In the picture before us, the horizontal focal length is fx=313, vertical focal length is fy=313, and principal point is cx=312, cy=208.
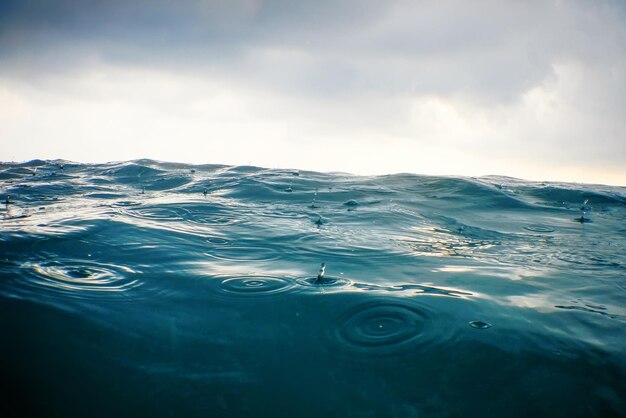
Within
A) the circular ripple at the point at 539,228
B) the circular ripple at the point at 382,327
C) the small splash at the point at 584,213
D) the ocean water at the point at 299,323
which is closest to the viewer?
the ocean water at the point at 299,323

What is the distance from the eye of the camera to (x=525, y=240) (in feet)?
21.0

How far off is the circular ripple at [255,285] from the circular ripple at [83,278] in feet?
3.46

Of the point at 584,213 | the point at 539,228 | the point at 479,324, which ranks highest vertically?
the point at 584,213

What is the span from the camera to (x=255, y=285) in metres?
3.81

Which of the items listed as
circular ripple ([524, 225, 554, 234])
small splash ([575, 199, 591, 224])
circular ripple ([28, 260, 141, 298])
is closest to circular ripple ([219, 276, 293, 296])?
circular ripple ([28, 260, 141, 298])

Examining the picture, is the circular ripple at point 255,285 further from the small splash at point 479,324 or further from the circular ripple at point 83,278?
the small splash at point 479,324

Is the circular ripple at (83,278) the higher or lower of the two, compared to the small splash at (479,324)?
higher

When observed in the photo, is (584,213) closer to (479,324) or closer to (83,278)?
(479,324)

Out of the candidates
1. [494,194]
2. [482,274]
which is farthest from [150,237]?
[494,194]

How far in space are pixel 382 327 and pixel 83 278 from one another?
11.4ft

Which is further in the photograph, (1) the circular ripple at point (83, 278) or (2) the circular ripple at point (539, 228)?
(2) the circular ripple at point (539, 228)

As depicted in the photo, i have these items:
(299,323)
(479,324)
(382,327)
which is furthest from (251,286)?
(479,324)

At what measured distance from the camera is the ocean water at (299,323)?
95.0 inches

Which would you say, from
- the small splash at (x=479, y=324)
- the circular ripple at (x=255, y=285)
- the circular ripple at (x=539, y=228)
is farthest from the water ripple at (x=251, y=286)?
the circular ripple at (x=539, y=228)
